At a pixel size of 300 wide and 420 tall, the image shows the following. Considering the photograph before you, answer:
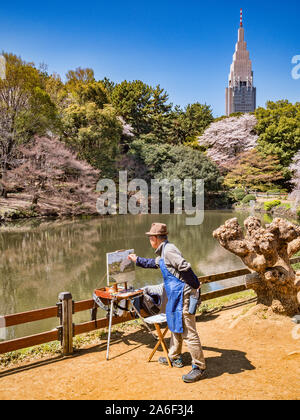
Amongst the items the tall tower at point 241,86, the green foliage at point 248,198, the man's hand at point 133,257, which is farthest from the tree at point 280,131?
the tall tower at point 241,86

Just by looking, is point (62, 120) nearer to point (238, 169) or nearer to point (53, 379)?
point (238, 169)

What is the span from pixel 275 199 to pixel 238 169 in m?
4.45

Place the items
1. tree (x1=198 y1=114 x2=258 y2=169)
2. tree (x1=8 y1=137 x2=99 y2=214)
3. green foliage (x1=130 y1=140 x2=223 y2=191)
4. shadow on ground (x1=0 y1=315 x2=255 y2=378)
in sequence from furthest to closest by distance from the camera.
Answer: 1. tree (x1=198 y1=114 x2=258 y2=169)
2. green foliage (x1=130 y1=140 x2=223 y2=191)
3. tree (x1=8 y1=137 x2=99 y2=214)
4. shadow on ground (x1=0 y1=315 x2=255 y2=378)

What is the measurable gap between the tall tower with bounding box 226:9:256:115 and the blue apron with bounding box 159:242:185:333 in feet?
421

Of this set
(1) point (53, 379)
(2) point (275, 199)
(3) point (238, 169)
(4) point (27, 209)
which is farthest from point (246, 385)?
(3) point (238, 169)

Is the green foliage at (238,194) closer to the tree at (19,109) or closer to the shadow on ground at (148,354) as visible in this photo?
the tree at (19,109)

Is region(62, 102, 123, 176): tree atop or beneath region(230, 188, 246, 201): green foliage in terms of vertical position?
atop

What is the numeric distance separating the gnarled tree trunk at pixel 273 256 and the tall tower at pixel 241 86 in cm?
12668

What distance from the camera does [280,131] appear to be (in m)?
29.5

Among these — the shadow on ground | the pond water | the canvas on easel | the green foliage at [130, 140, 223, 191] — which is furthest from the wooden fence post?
the green foliage at [130, 140, 223, 191]

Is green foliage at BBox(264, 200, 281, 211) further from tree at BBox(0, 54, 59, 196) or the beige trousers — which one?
the beige trousers
